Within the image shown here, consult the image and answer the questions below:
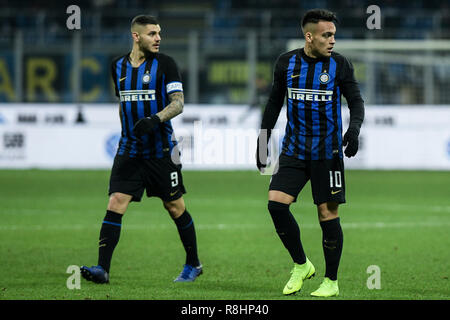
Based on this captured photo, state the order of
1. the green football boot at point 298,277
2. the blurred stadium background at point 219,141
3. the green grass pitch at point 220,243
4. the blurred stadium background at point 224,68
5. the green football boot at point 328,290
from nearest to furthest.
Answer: the green football boot at point 328,290, the green football boot at point 298,277, the green grass pitch at point 220,243, the blurred stadium background at point 219,141, the blurred stadium background at point 224,68

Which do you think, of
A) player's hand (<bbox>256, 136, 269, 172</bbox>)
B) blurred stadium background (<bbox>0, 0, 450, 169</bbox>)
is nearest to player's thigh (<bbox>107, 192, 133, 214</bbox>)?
player's hand (<bbox>256, 136, 269, 172</bbox>)

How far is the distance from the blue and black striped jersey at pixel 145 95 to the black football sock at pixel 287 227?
1.23 metres

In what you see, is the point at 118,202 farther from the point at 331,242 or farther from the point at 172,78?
the point at 331,242

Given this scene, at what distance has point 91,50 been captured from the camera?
23766 millimetres

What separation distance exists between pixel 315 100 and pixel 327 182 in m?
0.57

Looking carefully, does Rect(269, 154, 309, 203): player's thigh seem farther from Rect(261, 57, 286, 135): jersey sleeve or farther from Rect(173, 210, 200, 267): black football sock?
Rect(173, 210, 200, 267): black football sock

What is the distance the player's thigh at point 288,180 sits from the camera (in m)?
6.30

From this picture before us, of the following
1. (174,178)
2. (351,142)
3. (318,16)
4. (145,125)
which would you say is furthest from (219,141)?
(351,142)

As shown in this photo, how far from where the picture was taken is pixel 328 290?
6.17 m

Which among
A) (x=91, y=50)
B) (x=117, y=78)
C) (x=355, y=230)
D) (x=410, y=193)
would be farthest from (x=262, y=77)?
(x=117, y=78)

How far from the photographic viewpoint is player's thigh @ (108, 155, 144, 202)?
23.1 feet

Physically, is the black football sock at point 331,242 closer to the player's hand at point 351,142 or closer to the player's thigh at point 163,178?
the player's hand at point 351,142

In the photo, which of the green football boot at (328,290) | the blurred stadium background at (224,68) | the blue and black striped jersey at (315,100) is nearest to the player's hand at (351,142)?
the blue and black striped jersey at (315,100)

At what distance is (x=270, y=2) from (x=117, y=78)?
20.5 m
